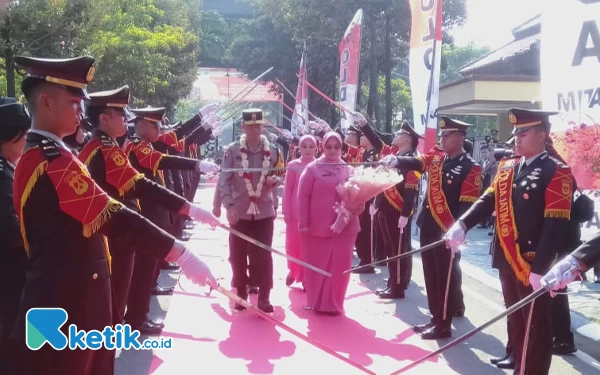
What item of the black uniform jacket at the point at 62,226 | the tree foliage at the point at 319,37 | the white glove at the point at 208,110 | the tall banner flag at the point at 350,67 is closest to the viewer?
the black uniform jacket at the point at 62,226

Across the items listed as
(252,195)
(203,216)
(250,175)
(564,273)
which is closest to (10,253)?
(203,216)

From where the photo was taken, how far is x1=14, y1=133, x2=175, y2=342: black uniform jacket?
10.6 ft

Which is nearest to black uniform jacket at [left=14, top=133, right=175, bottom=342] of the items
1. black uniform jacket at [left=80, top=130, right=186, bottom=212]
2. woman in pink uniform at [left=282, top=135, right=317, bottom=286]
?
black uniform jacket at [left=80, top=130, right=186, bottom=212]

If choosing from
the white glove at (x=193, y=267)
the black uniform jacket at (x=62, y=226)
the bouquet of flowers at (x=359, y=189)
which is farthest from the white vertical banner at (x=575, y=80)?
the black uniform jacket at (x=62, y=226)

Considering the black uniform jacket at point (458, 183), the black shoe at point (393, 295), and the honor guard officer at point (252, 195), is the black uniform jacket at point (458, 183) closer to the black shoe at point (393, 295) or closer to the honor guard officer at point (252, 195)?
the honor guard officer at point (252, 195)

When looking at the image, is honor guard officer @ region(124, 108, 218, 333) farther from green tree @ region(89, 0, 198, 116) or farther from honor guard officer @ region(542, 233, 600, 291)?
green tree @ region(89, 0, 198, 116)

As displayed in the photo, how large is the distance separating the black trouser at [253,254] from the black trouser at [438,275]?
1682 millimetres

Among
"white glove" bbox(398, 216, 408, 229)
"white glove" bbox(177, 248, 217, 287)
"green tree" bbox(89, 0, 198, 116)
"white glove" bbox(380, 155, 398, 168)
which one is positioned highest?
"green tree" bbox(89, 0, 198, 116)

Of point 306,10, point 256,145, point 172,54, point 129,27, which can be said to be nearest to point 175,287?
point 256,145

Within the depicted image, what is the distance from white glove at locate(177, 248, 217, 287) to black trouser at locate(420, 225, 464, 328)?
3.69 m

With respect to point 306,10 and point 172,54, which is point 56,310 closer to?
point 306,10

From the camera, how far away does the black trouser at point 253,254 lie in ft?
24.5

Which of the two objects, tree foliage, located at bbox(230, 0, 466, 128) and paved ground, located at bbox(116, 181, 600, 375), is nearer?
paved ground, located at bbox(116, 181, 600, 375)

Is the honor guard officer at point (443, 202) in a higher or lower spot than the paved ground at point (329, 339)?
higher
